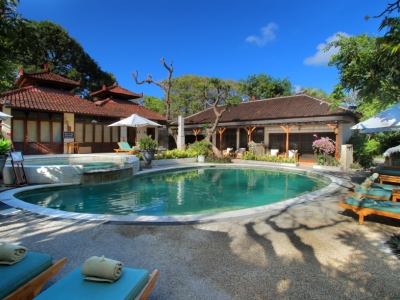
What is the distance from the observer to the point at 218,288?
2.51 m

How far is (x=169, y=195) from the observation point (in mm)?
7727

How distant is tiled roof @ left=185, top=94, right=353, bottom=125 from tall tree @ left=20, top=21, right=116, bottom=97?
13.4 meters

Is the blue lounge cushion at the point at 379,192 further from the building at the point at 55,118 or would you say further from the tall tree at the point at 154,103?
the tall tree at the point at 154,103

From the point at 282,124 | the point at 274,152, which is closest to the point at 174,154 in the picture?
the point at 274,152

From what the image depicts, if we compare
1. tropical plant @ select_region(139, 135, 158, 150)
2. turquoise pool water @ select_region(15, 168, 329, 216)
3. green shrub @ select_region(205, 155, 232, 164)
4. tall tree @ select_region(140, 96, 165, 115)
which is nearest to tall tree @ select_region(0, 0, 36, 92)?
turquoise pool water @ select_region(15, 168, 329, 216)

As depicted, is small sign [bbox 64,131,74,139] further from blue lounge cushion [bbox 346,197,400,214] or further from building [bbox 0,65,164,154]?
blue lounge cushion [bbox 346,197,400,214]

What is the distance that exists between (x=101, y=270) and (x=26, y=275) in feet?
2.21

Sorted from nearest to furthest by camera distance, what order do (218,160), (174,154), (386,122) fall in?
(386,122)
(174,154)
(218,160)

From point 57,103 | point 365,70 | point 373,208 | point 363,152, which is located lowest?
point 373,208

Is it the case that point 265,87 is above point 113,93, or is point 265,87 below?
above

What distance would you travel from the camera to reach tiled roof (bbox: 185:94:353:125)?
53.8 feet

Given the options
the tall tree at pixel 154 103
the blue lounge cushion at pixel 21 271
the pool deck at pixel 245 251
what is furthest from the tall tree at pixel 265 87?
the blue lounge cushion at pixel 21 271

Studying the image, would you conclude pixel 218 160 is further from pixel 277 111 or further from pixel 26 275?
pixel 26 275

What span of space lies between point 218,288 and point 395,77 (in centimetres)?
725
